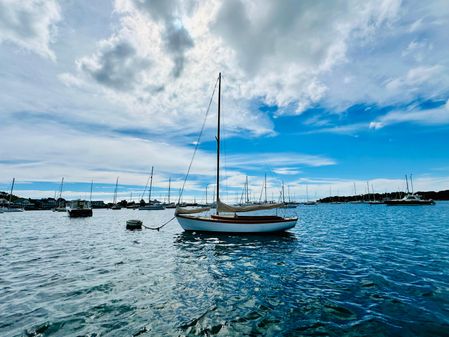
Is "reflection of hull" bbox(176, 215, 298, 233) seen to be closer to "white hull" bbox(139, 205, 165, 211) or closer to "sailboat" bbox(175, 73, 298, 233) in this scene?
"sailboat" bbox(175, 73, 298, 233)

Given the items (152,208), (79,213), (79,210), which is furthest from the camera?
(152,208)

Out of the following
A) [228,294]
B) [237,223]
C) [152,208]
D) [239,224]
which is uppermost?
[152,208]

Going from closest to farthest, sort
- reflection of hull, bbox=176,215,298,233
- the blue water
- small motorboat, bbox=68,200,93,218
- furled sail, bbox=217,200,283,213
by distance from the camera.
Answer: the blue water, reflection of hull, bbox=176,215,298,233, furled sail, bbox=217,200,283,213, small motorboat, bbox=68,200,93,218

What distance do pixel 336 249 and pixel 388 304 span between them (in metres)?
10.9

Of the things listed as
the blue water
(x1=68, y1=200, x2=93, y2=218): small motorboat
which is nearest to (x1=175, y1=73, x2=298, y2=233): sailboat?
the blue water

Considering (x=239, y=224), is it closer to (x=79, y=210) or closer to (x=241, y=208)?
(x=241, y=208)

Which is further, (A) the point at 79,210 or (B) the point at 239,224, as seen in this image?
(A) the point at 79,210

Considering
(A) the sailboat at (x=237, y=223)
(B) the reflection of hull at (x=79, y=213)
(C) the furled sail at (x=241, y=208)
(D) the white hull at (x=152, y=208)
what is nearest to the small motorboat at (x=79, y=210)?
(B) the reflection of hull at (x=79, y=213)

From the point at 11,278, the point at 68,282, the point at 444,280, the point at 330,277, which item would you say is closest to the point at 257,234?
the point at 330,277

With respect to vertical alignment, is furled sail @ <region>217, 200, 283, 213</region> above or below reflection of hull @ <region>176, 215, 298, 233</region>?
above

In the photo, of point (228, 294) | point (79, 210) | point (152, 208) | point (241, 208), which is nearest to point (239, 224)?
point (241, 208)

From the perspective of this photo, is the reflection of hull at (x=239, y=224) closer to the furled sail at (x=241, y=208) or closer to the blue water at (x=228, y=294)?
the furled sail at (x=241, y=208)

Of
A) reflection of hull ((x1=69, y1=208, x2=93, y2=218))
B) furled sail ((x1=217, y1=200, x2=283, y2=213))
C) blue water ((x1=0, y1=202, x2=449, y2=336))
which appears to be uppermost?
furled sail ((x1=217, y1=200, x2=283, y2=213))

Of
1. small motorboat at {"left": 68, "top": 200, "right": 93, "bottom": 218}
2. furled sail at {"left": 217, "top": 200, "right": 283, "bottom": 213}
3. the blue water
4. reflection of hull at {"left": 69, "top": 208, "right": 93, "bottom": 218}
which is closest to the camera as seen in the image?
the blue water
